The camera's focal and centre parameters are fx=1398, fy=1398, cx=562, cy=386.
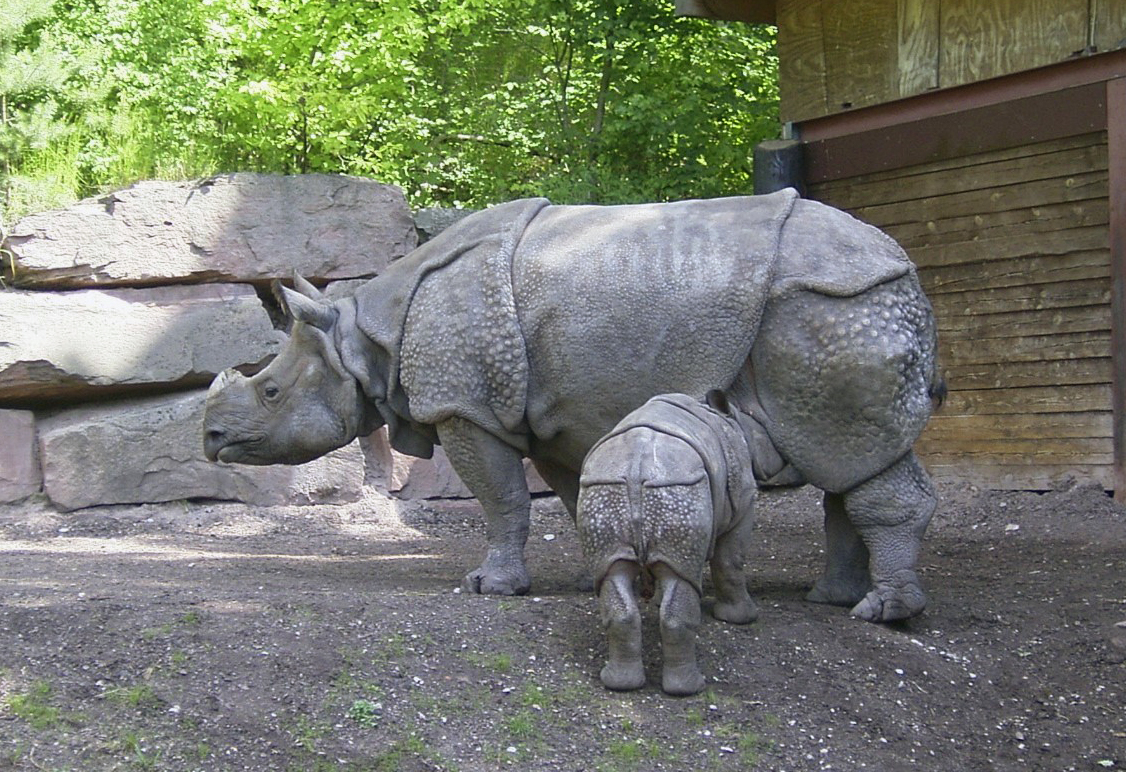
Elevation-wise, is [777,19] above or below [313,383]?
above

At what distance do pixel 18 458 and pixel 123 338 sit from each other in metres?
1.03

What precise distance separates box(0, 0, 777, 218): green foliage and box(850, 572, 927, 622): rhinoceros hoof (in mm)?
6000

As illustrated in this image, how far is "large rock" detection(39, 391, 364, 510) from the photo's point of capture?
364 inches

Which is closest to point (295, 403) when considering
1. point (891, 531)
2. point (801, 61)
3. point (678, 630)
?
point (678, 630)

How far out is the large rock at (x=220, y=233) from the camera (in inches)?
367

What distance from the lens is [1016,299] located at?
9.26 m

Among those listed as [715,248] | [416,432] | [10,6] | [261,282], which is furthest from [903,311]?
[10,6]

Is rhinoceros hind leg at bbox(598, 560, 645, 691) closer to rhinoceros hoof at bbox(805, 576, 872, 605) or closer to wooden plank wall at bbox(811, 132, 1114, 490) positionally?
rhinoceros hoof at bbox(805, 576, 872, 605)

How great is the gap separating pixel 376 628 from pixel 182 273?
15.9 ft

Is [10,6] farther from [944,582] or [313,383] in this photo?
[944,582]

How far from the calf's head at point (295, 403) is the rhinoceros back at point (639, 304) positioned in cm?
100

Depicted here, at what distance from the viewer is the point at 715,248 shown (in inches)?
243

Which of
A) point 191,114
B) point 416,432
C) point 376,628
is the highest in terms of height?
point 191,114

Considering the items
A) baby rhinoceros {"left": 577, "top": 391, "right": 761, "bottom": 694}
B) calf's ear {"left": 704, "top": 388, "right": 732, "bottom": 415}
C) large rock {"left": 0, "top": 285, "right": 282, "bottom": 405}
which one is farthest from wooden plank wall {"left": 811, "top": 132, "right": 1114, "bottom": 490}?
large rock {"left": 0, "top": 285, "right": 282, "bottom": 405}
